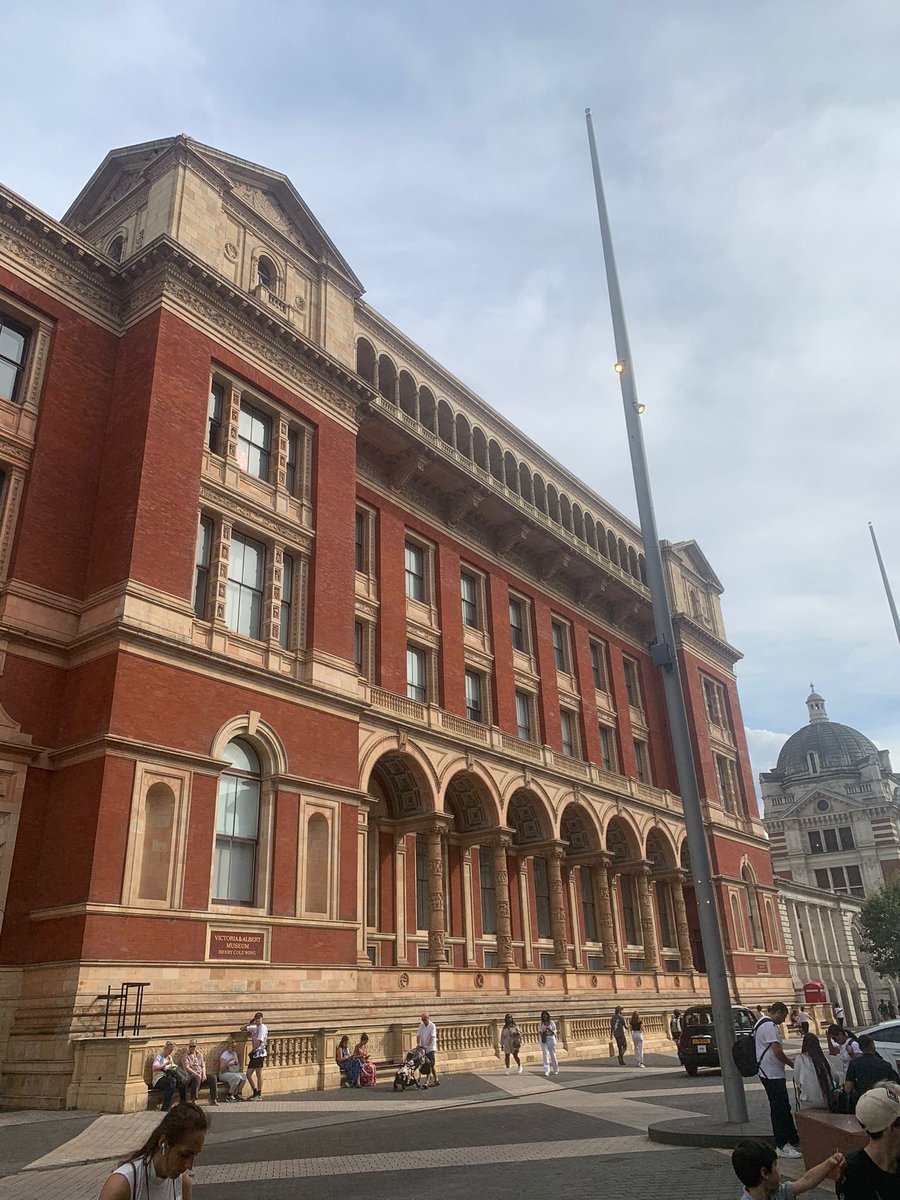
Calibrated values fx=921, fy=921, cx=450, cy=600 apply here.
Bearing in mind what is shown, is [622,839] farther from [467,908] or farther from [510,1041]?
[510,1041]

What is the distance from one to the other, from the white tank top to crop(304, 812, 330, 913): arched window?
748 inches

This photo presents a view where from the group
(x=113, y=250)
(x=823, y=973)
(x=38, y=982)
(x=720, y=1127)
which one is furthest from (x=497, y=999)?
(x=823, y=973)

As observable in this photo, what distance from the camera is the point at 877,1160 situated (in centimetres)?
499

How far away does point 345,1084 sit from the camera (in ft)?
68.4

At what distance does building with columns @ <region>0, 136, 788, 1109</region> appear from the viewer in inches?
768

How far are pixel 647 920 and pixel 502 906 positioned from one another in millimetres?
11053

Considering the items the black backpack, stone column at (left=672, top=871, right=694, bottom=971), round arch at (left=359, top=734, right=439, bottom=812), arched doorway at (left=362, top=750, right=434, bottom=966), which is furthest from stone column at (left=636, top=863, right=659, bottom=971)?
the black backpack

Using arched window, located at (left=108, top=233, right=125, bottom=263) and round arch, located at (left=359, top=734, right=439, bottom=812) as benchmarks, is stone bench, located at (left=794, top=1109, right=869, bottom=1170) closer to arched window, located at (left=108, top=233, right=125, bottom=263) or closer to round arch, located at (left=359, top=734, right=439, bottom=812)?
round arch, located at (left=359, top=734, right=439, bottom=812)

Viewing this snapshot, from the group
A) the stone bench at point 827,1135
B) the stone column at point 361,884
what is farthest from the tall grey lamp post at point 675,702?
the stone column at point 361,884

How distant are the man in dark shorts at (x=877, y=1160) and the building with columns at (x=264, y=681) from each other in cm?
1478

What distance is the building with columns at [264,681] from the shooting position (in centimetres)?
1950

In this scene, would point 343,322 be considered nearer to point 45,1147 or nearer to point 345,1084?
point 345,1084

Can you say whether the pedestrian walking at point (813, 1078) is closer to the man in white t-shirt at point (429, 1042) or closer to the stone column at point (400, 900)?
the man in white t-shirt at point (429, 1042)

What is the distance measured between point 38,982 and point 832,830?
88.8m
